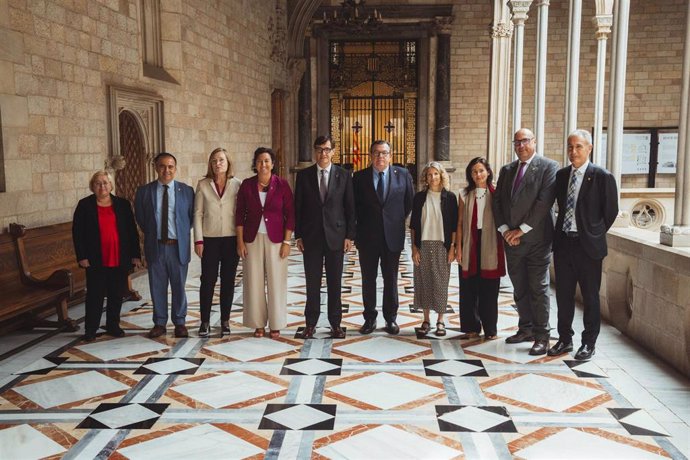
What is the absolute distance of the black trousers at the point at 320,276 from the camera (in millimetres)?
5074

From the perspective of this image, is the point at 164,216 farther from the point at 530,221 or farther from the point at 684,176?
the point at 684,176

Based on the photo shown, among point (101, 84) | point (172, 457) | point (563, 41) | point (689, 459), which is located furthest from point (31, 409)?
point (563, 41)

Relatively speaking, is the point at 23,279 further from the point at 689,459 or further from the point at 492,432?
the point at 689,459

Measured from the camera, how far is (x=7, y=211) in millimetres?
5234

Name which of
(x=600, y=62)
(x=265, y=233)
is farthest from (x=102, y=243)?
(x=600, y=62)

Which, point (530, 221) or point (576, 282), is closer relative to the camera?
point (576, 282)

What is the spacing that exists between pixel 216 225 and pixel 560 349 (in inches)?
107

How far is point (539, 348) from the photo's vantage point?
15.3 feet

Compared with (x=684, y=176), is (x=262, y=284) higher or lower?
lower

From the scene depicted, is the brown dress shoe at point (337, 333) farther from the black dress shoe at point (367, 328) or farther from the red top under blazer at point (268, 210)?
the red top under blazer at point (268, 210)

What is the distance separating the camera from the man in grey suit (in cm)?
462

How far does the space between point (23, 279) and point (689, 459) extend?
4655 mm

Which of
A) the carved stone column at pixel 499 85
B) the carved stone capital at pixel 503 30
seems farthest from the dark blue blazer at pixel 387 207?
the carved stone capital at pixel 503 30

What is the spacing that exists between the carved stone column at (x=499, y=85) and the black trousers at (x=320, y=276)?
6.17 metres
